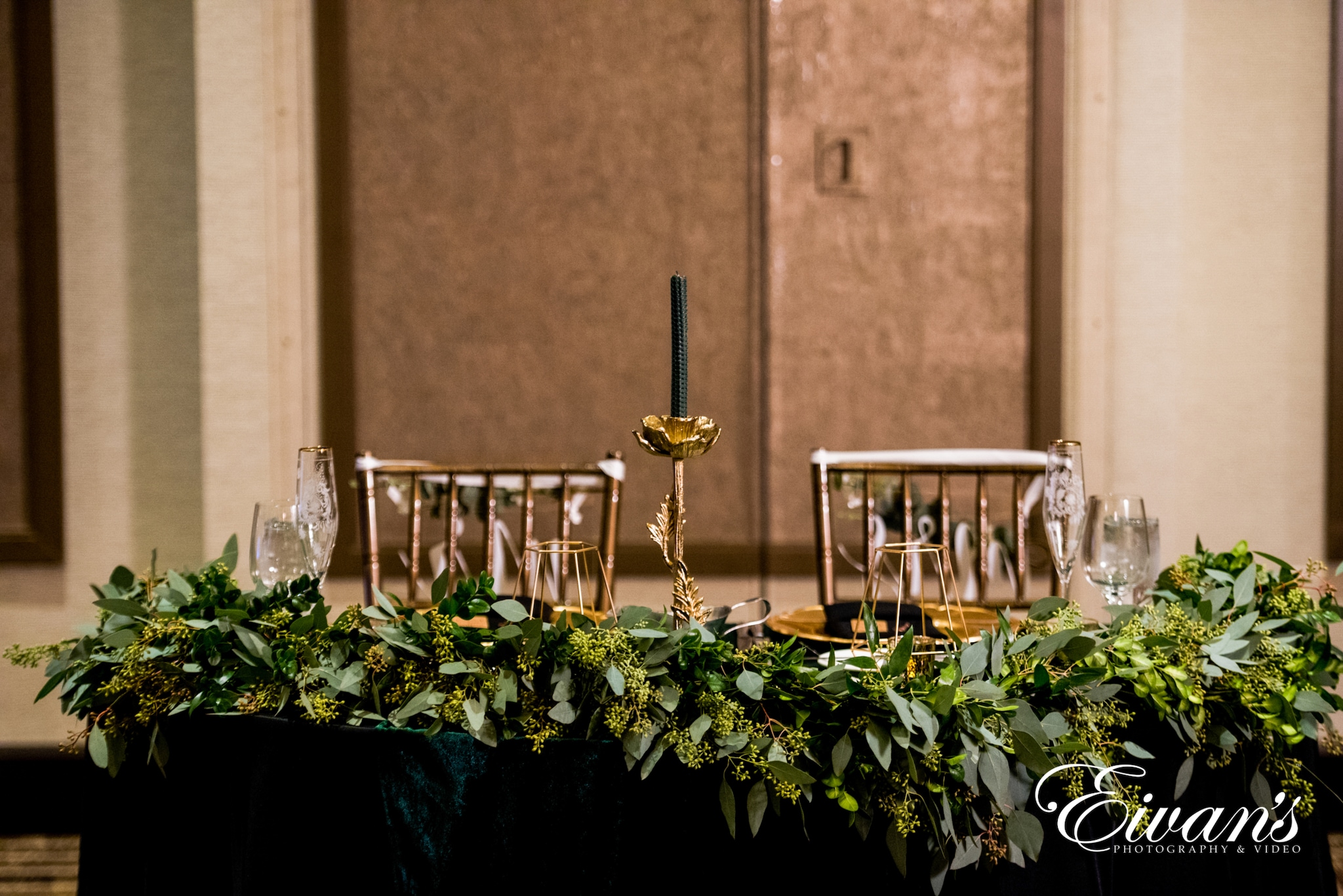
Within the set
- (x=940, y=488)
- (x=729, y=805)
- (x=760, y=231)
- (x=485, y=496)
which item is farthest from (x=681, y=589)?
(x=760, y=231)

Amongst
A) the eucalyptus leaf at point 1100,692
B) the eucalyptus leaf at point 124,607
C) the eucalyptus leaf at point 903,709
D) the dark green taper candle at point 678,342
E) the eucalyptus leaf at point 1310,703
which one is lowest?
the eucalyptus leaf at point 1310,703

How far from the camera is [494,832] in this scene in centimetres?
96

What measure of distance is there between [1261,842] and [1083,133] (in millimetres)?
2169

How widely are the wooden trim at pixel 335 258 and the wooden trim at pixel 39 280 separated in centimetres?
73

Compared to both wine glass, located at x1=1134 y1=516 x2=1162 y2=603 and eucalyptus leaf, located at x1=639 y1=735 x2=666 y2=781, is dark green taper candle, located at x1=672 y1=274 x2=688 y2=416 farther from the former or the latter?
wine glass, located at x1=1134 y1=516 x2=1162 y2=603

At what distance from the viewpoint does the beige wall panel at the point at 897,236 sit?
2736 mm

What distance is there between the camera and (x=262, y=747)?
102 cm

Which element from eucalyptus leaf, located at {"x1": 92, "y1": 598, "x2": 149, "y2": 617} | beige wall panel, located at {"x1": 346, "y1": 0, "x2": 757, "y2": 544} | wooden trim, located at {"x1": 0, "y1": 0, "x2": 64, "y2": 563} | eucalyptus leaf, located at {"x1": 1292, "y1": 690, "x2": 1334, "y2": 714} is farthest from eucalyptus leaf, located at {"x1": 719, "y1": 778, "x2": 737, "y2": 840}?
wooden trim, located at {"x1": 0, "y1": 0, "x2": 64, "y2": 563}

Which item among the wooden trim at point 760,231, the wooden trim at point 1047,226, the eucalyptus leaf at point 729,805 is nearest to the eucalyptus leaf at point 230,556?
the eucalyptus leaf at point 729,805

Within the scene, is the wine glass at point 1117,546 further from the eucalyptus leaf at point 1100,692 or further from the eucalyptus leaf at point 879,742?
the eucalyptus leaf at point 879,742

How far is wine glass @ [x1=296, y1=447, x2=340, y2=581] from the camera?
1329mm

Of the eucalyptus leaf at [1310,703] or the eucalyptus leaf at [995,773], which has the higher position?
the eucalyptus leaf at [1310,703]

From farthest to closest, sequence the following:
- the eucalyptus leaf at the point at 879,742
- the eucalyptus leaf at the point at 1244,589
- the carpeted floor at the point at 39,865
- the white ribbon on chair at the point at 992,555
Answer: the white ribbon on chair at the point at 992,555 → the carpeted floor at the point at 39,865 → the eucalyptus leaf at the point at 1244,589 → the eucalyptus leaf at the point at 879,742

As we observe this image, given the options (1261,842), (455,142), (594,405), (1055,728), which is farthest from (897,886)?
(455,142)
